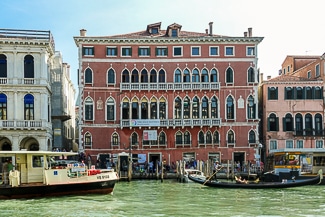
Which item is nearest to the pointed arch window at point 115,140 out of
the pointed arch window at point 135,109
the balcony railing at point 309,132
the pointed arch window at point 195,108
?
the pointed arch window at point 135,109

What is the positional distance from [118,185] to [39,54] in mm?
9458

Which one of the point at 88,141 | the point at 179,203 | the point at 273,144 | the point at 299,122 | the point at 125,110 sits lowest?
the point at 179,203

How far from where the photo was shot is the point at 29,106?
3156cm

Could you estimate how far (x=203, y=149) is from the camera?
36.2m

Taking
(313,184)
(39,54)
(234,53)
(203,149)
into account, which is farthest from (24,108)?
(313,184)

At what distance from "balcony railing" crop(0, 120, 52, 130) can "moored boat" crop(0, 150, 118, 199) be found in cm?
895

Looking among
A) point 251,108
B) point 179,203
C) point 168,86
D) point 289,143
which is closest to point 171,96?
point 168,86

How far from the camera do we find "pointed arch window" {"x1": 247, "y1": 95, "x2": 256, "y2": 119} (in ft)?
120

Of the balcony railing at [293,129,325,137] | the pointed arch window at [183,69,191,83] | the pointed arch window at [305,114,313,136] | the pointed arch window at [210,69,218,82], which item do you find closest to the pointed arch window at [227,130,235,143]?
the pointed arch window at [210,69,218,82]

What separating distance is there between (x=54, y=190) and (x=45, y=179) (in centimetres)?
59

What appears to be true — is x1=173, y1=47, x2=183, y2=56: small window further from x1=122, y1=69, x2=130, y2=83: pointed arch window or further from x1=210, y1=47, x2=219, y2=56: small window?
x1=122, y1=69, x2=130, y2=83: pointed arch window

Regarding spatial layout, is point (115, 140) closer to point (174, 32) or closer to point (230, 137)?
point (230, 137)

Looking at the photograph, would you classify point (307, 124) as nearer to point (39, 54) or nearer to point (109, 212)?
point (39, 54)

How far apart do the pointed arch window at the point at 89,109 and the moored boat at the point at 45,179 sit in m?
12.9
